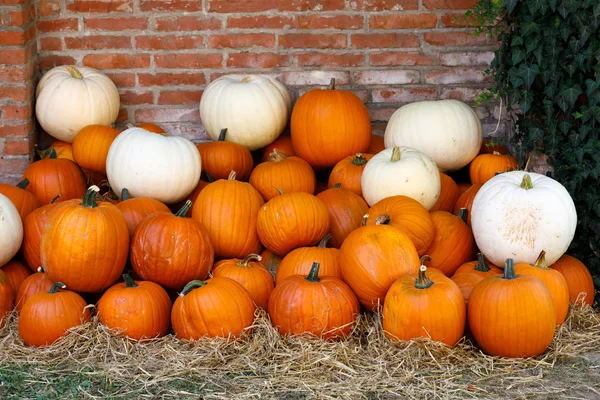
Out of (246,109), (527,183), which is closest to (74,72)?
(246,109)

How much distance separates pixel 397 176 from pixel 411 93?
1057 mm

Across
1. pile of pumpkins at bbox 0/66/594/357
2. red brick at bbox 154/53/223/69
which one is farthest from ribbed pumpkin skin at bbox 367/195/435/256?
red brick at bbox 154/53/223/69

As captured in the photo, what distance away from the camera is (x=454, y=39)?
16.3ft

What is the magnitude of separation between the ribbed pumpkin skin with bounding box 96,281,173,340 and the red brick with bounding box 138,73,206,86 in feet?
5.68

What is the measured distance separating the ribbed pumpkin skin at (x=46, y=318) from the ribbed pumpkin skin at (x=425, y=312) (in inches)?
53.8

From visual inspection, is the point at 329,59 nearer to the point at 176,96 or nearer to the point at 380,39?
the point at 380,39

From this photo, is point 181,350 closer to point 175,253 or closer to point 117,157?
point 175,253

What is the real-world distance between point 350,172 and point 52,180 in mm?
1630

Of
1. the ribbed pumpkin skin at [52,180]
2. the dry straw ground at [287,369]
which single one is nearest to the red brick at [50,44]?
the ribbed pumpkin skin at [52,180]

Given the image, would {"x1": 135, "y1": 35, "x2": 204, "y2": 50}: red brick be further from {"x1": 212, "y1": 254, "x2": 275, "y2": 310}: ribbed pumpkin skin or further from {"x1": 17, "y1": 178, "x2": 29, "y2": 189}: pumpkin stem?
{"x1": 212, "y1": 254, "x2": 275, "y2": 310}: ribbed pumpkin skin

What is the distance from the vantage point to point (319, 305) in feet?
11.6

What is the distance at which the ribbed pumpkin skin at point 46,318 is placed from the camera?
3.58 m

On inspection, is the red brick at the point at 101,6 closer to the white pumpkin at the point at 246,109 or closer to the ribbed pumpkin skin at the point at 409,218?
the white pumpkin at the point at 246,109

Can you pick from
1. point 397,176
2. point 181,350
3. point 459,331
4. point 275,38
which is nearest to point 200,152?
point 275,38
